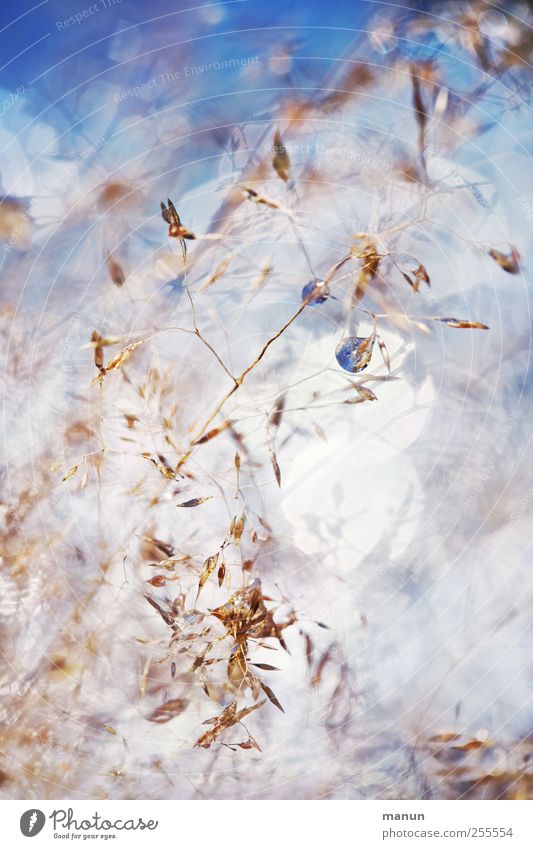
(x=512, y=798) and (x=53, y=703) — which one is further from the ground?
(x=53, y=703)

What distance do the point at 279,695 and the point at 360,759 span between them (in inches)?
4.9

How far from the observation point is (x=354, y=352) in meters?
0.63

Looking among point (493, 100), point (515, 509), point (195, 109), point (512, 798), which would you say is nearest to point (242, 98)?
point (195, 109)

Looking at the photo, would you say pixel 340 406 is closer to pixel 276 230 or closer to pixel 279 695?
pixel 276 230

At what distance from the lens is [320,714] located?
0.65 m
